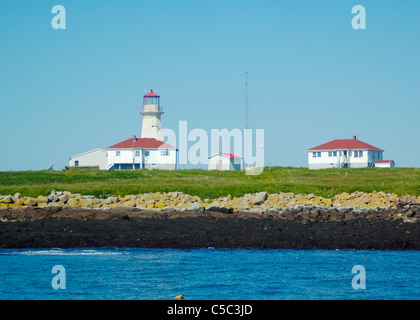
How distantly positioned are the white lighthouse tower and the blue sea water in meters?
45.0

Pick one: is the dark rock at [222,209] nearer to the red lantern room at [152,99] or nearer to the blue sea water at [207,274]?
the blue sea water at [207,274]

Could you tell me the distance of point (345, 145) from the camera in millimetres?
67125

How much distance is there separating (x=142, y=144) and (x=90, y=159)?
608cm

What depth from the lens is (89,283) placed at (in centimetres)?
1927

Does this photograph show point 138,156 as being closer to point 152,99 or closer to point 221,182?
point 152,99

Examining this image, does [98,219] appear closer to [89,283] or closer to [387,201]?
[89,283]

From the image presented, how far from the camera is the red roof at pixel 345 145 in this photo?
66562 millimetres

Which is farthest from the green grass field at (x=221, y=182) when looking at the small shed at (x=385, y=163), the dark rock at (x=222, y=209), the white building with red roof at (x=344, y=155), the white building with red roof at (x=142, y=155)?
the white building with red roof at (x=142, y=155)

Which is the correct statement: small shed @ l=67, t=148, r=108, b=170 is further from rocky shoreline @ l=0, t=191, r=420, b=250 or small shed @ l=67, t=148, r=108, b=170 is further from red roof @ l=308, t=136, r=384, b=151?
rocky shoreline @ l=0, t=191, r=420, b=250

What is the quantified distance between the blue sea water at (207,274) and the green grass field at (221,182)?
14.7 m
